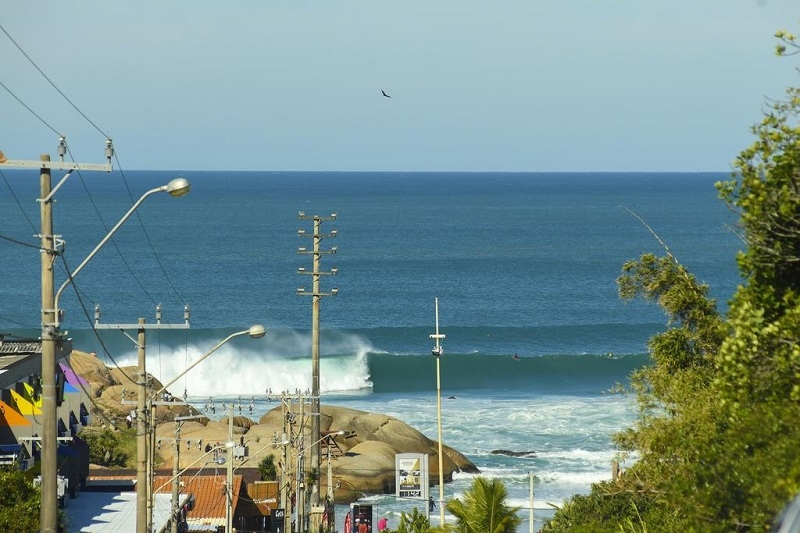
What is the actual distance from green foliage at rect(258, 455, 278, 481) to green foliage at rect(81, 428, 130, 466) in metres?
6.08

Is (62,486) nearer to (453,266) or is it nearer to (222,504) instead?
(222,504)

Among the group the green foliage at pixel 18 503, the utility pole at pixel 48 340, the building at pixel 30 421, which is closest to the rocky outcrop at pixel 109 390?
the building at pixel 30 421

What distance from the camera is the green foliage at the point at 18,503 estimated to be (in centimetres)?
2266

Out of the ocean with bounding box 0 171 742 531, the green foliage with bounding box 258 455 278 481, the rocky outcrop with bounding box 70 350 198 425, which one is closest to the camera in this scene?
the green foliage with bounding box 258 455 278 481

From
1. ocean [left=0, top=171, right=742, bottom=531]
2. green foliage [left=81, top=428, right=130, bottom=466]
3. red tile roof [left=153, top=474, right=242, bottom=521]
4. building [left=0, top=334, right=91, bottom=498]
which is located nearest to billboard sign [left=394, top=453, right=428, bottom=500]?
red tile roof [left=153, top=474, right=242, bottom=521]

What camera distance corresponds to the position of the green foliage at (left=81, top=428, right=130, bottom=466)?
49094 millimetres

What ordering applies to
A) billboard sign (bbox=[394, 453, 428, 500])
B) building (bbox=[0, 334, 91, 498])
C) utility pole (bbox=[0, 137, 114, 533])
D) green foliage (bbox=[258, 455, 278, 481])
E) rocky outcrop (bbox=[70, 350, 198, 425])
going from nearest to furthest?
utility pole (bbox=[0, 137, 114, 533])
building (bbox=[0, 334, 91, 498])
billboard sign (bbox=[394, 453, 428, 500])
green foliage (bbox=[258, 455, 278, 481])
rocky outcrop (bbox=[70, 350, 198, 425])

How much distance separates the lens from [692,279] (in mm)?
24266

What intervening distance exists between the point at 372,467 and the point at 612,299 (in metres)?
60.5

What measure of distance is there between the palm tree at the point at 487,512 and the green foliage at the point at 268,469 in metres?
22.9

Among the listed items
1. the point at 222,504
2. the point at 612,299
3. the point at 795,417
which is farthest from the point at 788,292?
the point at 612,299

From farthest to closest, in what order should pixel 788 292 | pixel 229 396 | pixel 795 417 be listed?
pixel 229 396 → pixel 788 292 → pixel 795 417

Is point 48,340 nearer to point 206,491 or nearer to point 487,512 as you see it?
point 487,512

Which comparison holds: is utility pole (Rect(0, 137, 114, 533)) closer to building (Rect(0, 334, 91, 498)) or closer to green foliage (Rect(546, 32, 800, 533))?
green foliage (Rect(546, 32, 800, 533))
